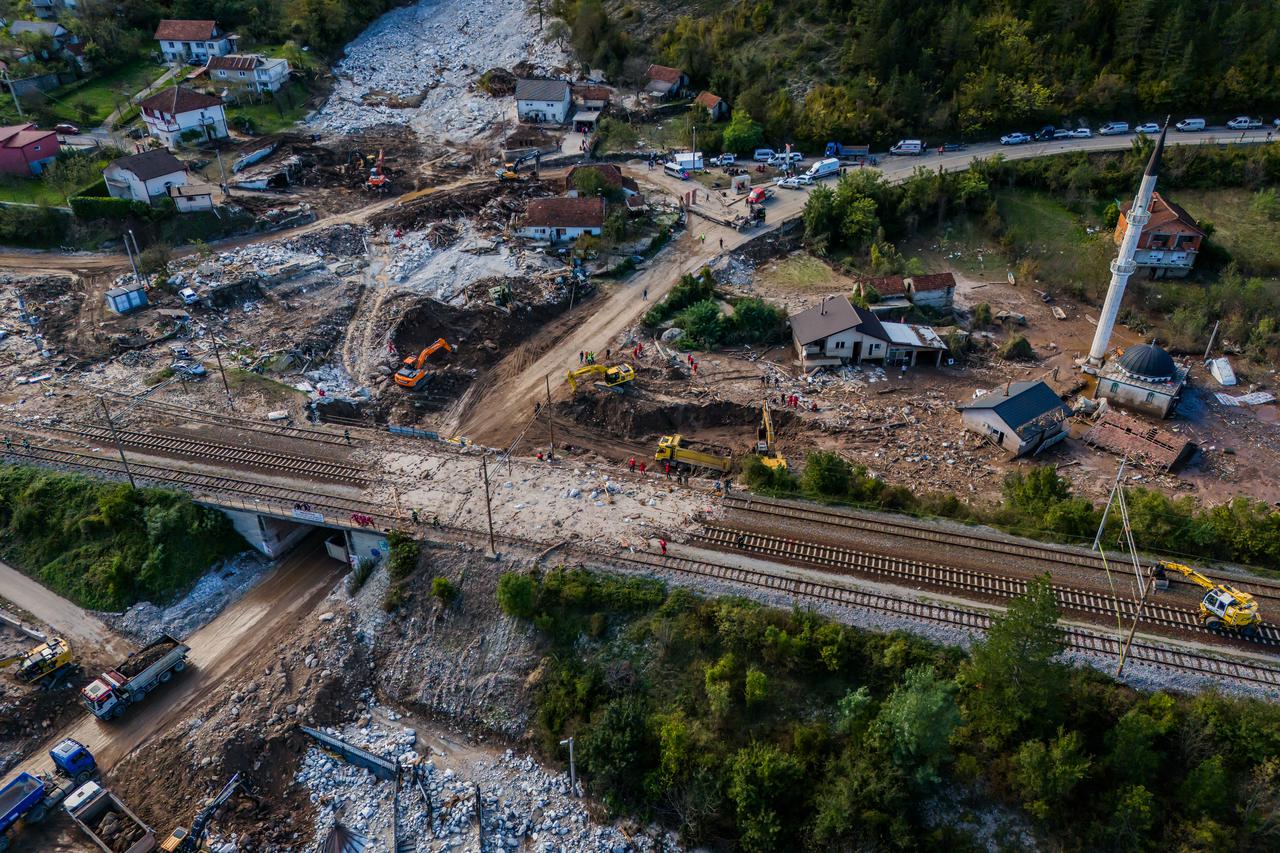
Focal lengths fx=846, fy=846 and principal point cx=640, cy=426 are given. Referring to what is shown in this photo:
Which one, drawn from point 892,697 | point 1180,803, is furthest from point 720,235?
point 1180,803

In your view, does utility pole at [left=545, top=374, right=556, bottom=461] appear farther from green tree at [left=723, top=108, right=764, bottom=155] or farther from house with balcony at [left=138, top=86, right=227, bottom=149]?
house with balcony at [left=138, top=86, right=227, bottom=149]

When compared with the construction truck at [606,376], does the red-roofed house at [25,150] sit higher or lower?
higher

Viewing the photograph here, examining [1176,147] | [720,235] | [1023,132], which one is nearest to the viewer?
[720,235]

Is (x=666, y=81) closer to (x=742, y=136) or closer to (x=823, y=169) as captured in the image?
(x=742, y=136)

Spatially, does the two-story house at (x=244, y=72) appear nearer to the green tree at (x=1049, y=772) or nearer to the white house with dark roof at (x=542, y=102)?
the white house with dark roof at (x=542, y=102)

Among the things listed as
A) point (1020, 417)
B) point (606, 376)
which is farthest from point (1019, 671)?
point (606, 376)

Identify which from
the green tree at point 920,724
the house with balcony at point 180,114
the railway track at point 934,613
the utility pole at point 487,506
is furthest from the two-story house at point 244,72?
the green tree at point 920,724

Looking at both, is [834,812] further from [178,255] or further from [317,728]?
[178,255]
